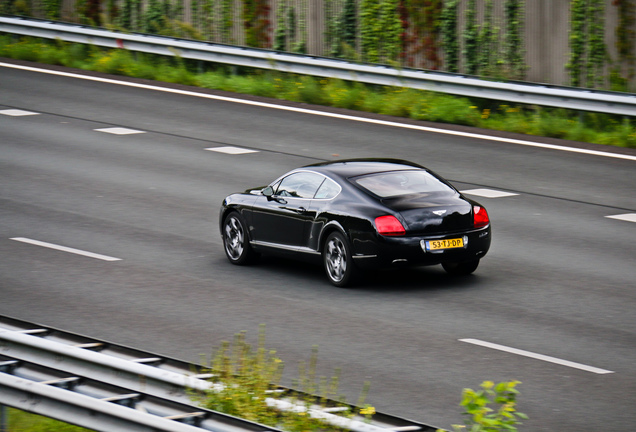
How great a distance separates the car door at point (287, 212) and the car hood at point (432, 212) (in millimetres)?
1191

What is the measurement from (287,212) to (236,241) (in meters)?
1.05

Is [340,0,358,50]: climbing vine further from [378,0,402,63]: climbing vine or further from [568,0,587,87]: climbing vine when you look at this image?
[568,0,587,87]: climbing vine

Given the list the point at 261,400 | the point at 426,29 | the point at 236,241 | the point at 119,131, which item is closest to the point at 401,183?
the point at 236,241

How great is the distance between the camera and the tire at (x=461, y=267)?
13.1 metres

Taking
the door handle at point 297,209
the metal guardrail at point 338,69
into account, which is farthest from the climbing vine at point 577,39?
the door handle at point 297,209

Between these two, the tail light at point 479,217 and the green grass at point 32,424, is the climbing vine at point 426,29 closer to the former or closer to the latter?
the tail light at point 479,217

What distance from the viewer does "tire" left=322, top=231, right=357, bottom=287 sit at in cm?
1249

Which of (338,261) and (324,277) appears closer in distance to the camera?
(338,261)

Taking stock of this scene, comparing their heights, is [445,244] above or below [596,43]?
below

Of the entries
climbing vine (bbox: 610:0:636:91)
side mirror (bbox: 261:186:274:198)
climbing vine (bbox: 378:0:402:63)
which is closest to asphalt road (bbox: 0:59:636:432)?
side mirror (bbox: 261:186:274:198)

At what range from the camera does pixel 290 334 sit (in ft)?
35.3

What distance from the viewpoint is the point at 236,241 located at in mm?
14250

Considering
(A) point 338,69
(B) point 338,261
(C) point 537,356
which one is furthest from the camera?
(A) point 338,69

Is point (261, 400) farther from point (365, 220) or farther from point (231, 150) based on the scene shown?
point (231, 150)
